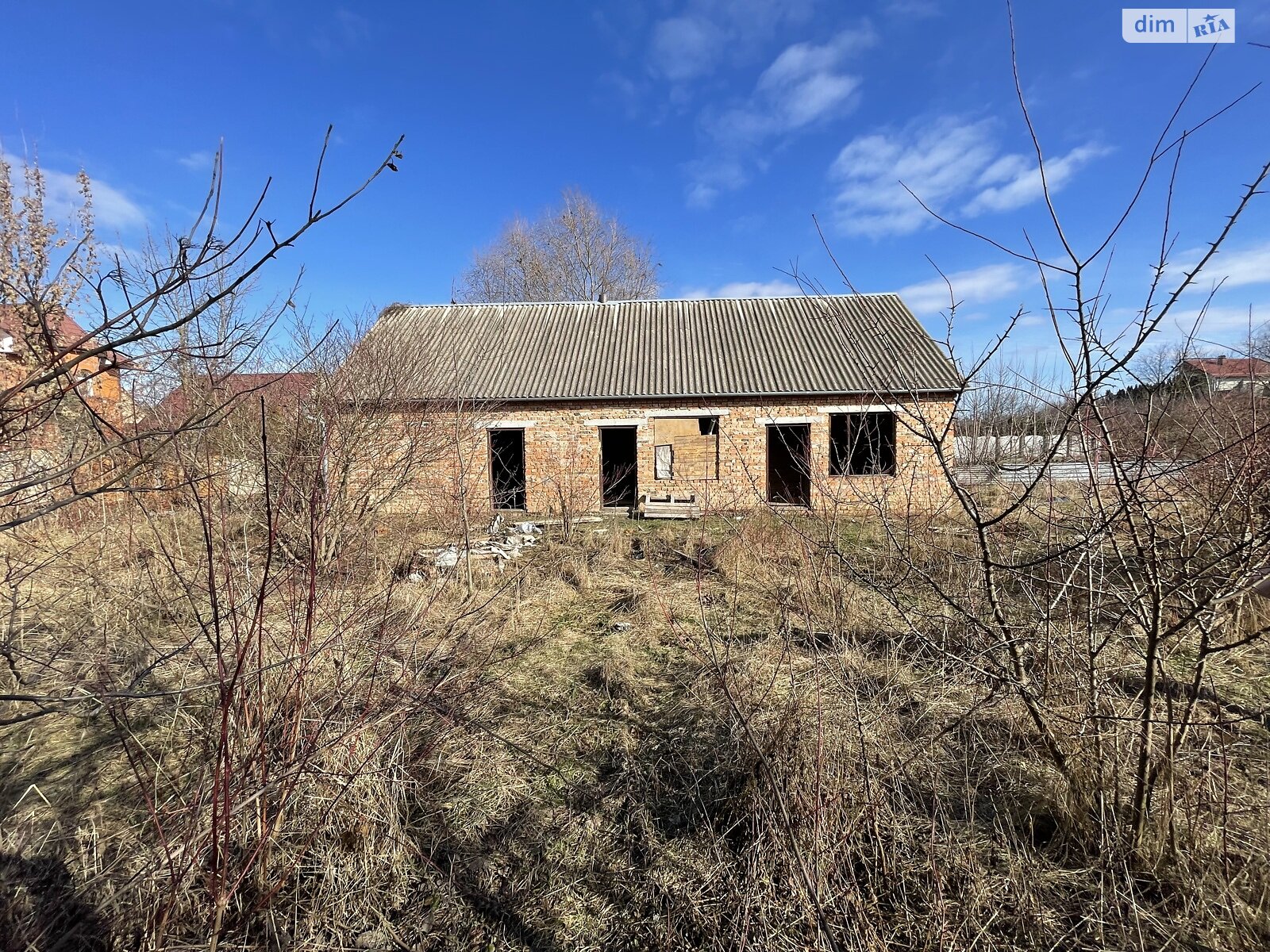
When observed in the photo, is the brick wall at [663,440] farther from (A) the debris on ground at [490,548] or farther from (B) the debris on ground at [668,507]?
(A) the debris on ground at [490,548]

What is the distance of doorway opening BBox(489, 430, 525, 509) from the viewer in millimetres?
13281

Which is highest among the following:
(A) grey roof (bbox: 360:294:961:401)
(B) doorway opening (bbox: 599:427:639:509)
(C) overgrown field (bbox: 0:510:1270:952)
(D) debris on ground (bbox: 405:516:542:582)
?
(A) grey roof (bbox: 360:294:961:401)

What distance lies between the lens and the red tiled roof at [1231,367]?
2.46m

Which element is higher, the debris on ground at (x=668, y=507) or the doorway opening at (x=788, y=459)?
the doorway opening at (x=788, y=459)

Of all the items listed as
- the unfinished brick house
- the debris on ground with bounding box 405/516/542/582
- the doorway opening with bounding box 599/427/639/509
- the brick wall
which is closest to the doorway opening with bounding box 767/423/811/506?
the unfinished brick house

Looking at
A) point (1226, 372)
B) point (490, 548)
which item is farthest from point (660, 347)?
point (1226, 372)

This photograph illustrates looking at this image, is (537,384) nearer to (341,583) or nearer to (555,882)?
(341,583)

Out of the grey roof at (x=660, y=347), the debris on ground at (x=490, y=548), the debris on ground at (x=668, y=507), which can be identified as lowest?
the debris on ground at (x=490, y=548)

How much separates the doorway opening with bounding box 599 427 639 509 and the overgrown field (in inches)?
366

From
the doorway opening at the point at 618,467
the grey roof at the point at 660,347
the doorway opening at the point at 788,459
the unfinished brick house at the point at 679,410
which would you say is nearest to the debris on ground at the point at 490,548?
the unfinished brick house at the point at 679,410

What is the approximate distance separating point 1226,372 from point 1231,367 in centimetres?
15

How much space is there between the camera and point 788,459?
1457cm

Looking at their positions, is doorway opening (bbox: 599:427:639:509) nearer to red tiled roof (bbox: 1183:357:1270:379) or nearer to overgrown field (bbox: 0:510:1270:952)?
overgrown field (bbox: 0:510:1270:952)

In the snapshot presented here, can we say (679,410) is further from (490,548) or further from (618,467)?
(490,548)
